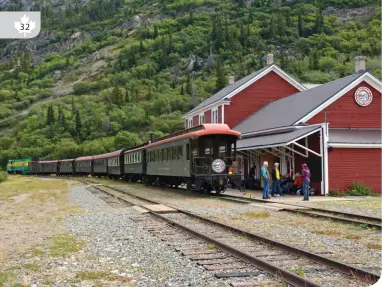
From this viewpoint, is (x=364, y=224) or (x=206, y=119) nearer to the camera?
(x=364, y=224)

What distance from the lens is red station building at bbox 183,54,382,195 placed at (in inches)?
867

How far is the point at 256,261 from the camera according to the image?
23.7 feet

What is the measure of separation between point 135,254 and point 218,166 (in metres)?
12.5

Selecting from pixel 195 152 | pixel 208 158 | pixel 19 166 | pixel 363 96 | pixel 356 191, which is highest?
pixel 363 96

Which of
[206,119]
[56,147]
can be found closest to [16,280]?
[206,119]

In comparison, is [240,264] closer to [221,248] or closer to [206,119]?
[221,248]

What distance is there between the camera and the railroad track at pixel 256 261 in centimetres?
628

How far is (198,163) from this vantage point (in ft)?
69.7

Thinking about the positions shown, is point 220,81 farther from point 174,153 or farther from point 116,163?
point 174,153

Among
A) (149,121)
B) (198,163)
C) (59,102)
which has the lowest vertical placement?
(198,163)

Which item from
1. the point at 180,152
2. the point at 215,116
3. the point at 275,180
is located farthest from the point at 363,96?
the point at 215,116

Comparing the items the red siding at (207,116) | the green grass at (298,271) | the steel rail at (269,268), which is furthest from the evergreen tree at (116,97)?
the green grass at (298,271)

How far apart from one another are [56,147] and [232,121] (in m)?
94.1

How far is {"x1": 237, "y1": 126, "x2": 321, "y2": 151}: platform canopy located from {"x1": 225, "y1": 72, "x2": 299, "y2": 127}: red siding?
6.21 meters
